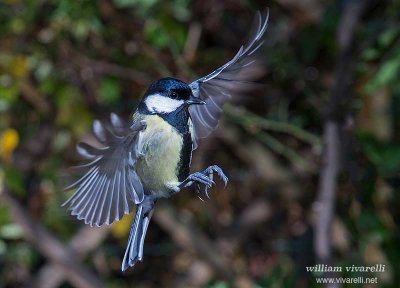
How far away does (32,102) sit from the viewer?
8.54 feet

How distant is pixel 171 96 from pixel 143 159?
0.46 ft

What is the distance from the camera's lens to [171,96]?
1.17 m

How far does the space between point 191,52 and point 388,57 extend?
63 centimetres

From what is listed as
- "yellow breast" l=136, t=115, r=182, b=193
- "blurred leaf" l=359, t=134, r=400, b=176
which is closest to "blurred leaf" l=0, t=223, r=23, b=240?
Result: "blurred leaf" l=359, t=134, r=400, b=176

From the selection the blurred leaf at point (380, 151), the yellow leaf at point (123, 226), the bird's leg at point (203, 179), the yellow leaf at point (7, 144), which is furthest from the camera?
the yellow leaf at point (123, 226)

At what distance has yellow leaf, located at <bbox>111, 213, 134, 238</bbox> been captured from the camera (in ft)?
8.27

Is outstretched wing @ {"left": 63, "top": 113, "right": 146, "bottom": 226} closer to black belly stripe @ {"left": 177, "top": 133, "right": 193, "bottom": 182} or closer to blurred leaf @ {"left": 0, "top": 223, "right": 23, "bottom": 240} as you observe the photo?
black belly stripe @ {"left": 177, "top": 133, "right": 193, "bottom": 182}

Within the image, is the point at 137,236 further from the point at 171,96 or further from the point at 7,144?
the point at 7,144

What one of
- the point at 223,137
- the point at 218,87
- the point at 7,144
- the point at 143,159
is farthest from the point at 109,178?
the point at 223,137

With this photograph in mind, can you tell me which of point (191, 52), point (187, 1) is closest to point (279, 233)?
point (191, 52)

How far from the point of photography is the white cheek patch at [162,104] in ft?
3.84

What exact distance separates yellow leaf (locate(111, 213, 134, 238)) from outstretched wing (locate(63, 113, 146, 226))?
4.07 feet

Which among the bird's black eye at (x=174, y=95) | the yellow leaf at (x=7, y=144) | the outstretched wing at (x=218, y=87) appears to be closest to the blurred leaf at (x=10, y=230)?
the yellow leaf at (x=7, y=144)

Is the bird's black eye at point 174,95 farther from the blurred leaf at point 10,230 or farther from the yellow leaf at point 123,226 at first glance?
the blurred leaf at point 10,230
